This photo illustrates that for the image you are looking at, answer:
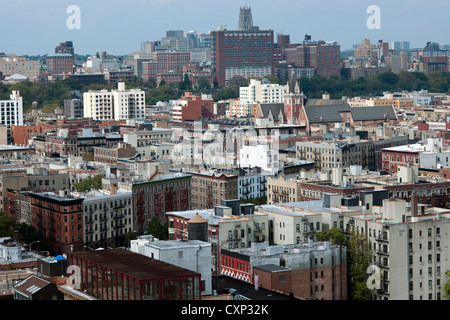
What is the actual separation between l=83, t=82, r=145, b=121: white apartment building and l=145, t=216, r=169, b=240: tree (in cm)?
8439

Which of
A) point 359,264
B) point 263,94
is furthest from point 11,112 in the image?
point 359,264

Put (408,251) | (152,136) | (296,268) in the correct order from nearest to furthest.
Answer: (296,268) → (408,251) → (152,136)

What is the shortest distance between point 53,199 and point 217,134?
143 ft

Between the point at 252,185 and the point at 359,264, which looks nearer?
the point at 359,264

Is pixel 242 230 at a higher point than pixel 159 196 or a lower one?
higher

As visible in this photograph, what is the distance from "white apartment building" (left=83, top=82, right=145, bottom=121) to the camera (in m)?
148

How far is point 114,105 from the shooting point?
150625 mm

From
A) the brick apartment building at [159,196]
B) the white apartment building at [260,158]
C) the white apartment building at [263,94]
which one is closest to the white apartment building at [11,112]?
the white apartment building at [263,94]

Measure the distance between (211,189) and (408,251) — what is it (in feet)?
94.7

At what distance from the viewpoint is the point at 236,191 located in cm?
7456

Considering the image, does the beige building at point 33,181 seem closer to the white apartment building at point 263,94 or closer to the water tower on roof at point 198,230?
the water tower on roof at point 198,230

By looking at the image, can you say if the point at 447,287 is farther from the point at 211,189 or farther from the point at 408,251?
the point at 211,189

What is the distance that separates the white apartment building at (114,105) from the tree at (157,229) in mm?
84392

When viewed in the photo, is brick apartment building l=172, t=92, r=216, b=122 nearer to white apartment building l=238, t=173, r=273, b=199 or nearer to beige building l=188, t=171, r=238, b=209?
white apartment building l=238, t=173, r=273, b=199
